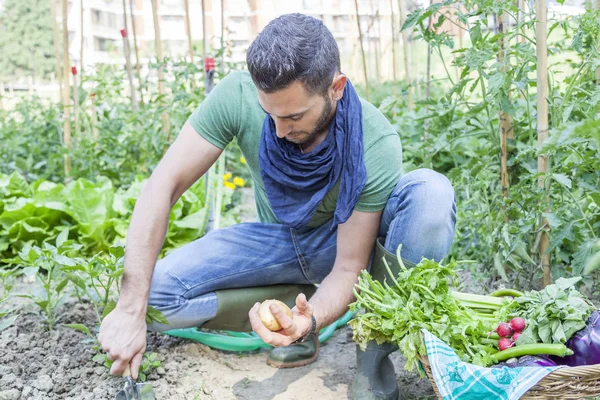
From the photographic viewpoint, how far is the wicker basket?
1511mm

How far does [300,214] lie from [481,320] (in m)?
0.69

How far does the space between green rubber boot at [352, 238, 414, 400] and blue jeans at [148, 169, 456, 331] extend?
0.19 ft

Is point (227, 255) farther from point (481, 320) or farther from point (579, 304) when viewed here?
point (579, 304)

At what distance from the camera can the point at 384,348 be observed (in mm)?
2072

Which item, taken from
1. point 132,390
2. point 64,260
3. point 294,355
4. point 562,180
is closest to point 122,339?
point 132,390

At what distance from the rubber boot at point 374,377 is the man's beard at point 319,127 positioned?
0.68 meters

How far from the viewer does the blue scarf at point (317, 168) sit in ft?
6.66

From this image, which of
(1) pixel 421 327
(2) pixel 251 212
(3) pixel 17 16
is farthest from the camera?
(3) pixel 17 16

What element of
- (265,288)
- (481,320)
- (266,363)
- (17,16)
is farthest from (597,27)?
(17,16)

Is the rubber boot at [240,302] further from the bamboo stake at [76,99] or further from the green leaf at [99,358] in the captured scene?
the bamboo stake at [76,99]

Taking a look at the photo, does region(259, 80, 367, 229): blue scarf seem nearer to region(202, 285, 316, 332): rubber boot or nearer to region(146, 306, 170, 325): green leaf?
region(202, 285, 316, 332): rubber boot

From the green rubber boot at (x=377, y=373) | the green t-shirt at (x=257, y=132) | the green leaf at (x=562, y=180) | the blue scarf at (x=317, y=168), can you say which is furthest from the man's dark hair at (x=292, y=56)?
the green leaf at (x=562, y=180)

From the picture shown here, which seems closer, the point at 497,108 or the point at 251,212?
the point at 497,108

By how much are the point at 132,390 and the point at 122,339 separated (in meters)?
0.16
